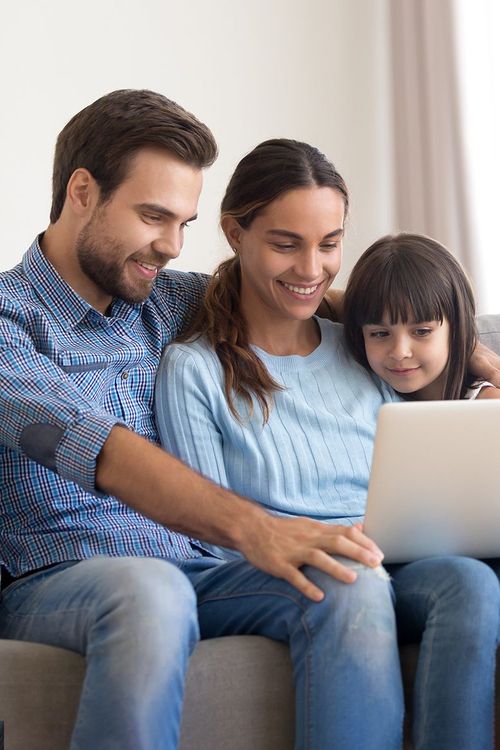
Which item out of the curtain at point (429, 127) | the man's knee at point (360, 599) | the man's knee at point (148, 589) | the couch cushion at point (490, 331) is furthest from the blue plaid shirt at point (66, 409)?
the curtain at point (429, 127)

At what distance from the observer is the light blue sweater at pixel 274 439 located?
173 centimetres

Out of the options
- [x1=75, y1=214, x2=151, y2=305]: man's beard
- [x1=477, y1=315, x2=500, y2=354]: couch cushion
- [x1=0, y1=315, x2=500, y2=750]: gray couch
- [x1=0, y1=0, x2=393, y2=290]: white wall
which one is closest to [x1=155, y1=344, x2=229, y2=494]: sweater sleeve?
[x1=75, y1=214, x2=151, y2=305]: man's beard

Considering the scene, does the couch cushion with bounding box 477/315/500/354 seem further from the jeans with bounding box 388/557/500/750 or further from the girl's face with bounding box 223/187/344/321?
the jeans with bounding box 388/557/500/750

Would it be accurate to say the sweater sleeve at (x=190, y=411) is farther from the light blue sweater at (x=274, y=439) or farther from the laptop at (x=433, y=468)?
the laptop at (x=433, y=468)

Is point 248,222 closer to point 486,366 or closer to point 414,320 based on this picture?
point 414,320

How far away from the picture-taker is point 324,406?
6.06 feet

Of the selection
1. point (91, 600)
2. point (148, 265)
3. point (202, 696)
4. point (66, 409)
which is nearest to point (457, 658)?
point (202, 696)

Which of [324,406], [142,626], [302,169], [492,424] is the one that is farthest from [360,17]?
[142,626]

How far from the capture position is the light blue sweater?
5.68 feet

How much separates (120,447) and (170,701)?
0.33m

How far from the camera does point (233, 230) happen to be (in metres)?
1.92

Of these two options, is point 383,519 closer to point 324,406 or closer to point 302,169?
point 324,406

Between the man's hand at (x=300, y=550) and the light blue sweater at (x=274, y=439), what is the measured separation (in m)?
0.36

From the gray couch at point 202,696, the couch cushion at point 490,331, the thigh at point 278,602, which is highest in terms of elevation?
the couch cushion at point 490,331
